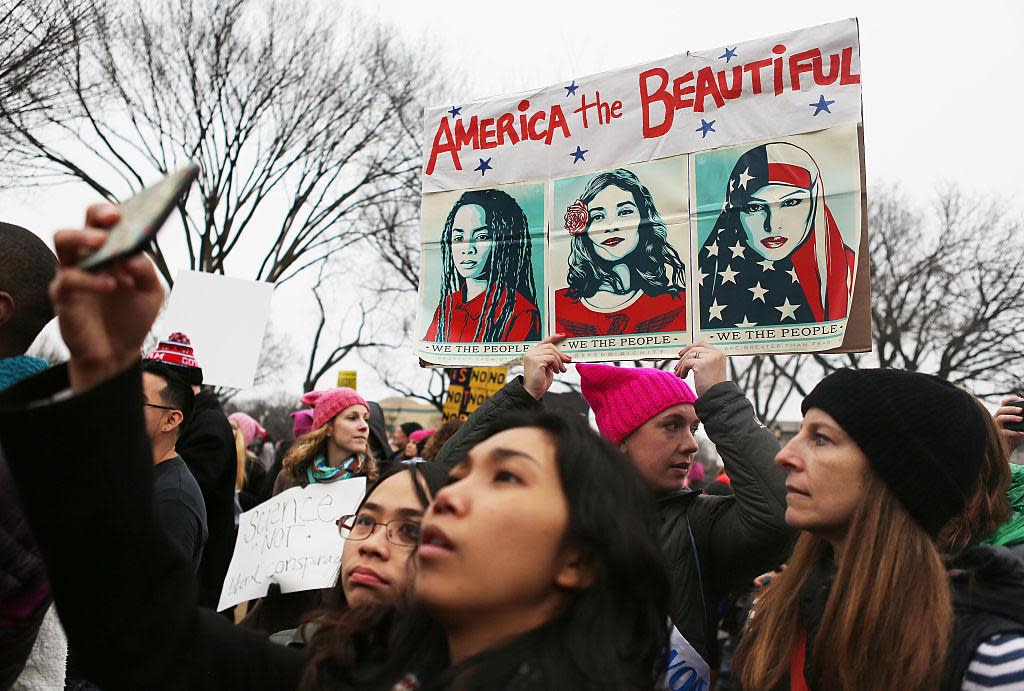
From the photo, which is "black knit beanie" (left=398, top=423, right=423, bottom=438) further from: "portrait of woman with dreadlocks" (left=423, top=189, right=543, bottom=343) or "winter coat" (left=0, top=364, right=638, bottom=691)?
"winter coat" (left=0, top=364, right=638, bottom=691)

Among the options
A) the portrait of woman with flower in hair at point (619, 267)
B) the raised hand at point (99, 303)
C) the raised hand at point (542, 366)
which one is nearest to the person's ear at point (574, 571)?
the raised hand at point (99, 303)

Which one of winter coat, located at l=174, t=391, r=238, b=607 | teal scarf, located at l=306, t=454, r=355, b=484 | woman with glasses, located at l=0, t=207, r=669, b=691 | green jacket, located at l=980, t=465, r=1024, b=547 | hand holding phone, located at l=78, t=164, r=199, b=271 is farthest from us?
winter coat, located at l=174, t=391, r=238, b=607

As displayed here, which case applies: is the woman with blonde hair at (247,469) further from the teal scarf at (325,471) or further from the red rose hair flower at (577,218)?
the red rose hair flower at (577,218)

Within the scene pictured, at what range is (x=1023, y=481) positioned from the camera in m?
2.66

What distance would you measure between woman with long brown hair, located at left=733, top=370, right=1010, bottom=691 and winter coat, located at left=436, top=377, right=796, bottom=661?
0.91ft

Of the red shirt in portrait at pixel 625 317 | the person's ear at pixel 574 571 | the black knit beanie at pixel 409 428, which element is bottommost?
the black knit beanie at pixel 409 428

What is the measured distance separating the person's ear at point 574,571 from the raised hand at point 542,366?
4.80 ft

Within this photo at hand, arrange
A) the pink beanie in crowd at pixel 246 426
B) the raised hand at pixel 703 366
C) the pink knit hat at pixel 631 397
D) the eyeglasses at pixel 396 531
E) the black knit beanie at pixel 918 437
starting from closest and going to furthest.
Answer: the black knit beanie at pixel 918 437 < the eyeglasses at pixel 396 531 < the raised hand at pixel 703 366 < the pink knit hat at pixel 631 397 < the pink beanie in crowd at pixel 246 426

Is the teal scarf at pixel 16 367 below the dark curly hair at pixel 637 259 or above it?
below

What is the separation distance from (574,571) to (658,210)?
247 cm

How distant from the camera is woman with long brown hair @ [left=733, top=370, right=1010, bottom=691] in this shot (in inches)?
77.0

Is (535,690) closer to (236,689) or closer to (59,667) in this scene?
(236,689)

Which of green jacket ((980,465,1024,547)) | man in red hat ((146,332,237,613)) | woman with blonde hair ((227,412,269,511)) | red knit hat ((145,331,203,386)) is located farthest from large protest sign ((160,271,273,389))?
green jacket ((980,465,1024,547))

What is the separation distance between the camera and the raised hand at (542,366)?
118 inches
